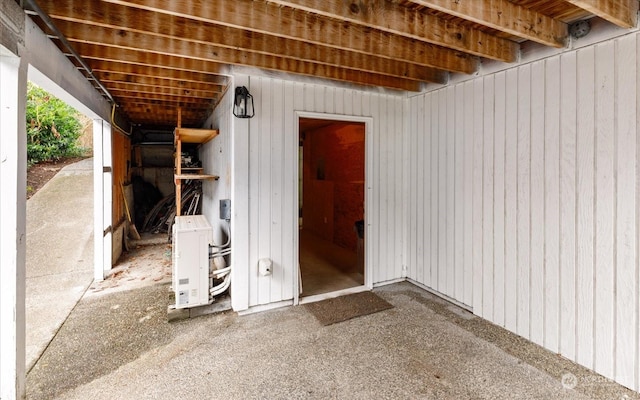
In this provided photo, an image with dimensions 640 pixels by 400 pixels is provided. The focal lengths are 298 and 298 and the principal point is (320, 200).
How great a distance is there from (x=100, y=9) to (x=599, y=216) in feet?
13.1

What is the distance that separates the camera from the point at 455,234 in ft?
11.7

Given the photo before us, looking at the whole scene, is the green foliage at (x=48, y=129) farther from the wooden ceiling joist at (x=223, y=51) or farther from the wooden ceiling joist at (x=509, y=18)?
the wooden ceiling joist at (x=509, y=18)

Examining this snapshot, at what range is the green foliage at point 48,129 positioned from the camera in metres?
7.81

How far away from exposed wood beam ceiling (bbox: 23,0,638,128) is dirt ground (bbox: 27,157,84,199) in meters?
5.39

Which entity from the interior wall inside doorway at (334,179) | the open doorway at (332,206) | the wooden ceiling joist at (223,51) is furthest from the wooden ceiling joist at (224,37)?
the interior wall inside doorway at (334,179)

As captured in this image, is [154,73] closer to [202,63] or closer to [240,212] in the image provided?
[202,63]

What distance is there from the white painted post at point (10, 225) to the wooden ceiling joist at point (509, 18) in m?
2.48

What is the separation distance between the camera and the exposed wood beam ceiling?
200cm

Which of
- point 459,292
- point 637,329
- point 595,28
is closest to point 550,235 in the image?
point 637,329

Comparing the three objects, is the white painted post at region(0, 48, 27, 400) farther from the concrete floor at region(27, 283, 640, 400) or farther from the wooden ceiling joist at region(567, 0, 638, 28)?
the wooden ceiling joist at region(567, 0, 638, 28)

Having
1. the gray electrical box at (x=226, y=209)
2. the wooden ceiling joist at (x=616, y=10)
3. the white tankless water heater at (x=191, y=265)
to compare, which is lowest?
the white tankless water heater at (x=191, y=265)

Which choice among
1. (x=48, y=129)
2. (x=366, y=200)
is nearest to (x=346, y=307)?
(x=366, y=200)

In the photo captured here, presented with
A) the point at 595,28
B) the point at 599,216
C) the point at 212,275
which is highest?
the point at 595,28

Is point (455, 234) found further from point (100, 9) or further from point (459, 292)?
point (100, 9)
